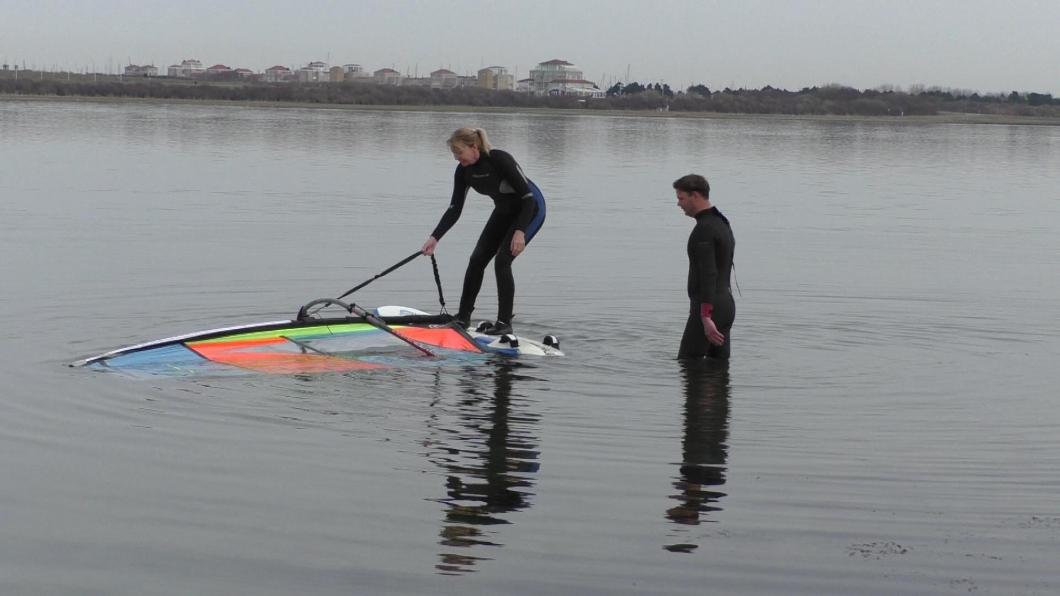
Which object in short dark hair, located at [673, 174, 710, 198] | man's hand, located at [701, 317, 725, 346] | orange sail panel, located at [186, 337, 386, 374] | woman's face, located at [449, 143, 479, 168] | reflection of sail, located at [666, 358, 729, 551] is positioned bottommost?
reflection of sail, located at [666, 358, 729, 551]

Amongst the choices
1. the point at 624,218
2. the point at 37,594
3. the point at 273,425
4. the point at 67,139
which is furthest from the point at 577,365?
the point at 67,139

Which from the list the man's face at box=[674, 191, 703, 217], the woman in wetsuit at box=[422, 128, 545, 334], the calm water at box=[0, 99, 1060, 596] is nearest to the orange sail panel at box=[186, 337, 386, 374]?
the calm water at box=[0, 99, 1060, 596]

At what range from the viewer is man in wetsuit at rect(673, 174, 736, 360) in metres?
10.1

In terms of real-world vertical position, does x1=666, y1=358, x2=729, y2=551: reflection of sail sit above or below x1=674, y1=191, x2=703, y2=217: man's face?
below

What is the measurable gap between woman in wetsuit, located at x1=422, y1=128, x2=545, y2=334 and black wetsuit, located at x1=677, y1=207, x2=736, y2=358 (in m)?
1.56

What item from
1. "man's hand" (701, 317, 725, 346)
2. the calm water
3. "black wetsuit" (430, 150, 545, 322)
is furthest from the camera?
"black wetsuit" (430, 150, 545, 322)

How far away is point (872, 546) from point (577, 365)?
15.7 ft

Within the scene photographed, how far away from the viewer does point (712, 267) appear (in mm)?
10086

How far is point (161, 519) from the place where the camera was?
6613mm

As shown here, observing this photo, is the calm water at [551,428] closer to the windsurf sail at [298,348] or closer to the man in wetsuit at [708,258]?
the windsurf sail at [298,348]

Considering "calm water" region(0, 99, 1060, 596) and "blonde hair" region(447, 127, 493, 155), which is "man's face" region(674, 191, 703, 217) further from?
"blonde hair" region(447, 127, 493, 155)

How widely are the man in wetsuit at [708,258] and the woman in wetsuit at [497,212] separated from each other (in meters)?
1.58

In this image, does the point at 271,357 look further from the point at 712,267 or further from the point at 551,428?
the point at 712,267

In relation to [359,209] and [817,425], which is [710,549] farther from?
[359,209]
